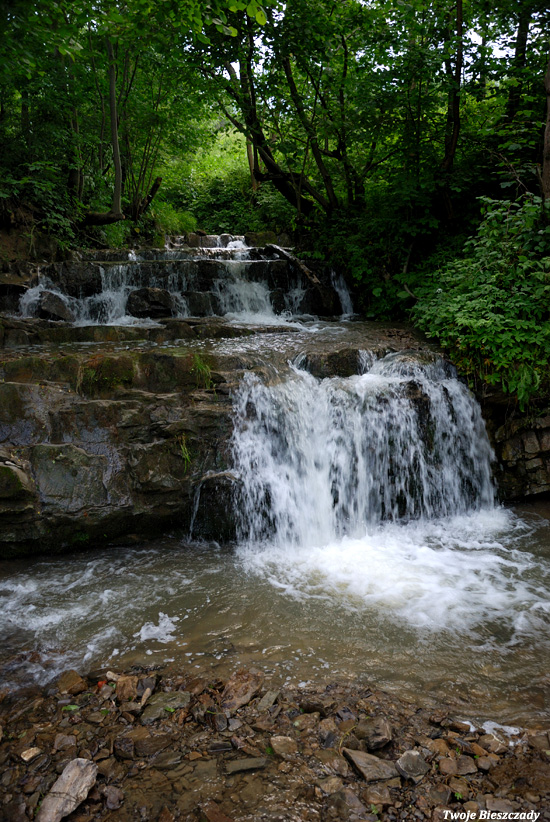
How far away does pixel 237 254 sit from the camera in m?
11.8

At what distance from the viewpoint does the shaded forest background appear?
21.9ft

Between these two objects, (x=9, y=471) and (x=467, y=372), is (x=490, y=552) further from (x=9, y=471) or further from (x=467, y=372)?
(x=9, y=471)

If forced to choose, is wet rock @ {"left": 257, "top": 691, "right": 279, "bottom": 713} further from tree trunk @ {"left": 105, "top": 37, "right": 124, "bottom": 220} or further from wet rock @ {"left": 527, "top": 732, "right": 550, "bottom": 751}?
tree trunk @ {"left": 105, "top": 37, "right": 124, "bottom": 220}

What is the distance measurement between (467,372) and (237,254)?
23.9ft

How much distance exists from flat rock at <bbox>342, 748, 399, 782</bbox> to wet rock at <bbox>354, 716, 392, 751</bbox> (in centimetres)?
7

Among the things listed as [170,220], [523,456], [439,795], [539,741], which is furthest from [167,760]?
[170,220]

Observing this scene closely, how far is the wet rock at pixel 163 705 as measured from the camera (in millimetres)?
2811

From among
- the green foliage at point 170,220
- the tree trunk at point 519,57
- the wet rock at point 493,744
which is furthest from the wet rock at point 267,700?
the green foliage at point 170,220

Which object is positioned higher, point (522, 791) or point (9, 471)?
point (9, 471)

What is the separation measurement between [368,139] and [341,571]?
891cm

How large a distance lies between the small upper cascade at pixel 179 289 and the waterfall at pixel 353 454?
4086mm

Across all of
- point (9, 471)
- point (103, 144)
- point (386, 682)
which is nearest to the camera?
point (386, 682)

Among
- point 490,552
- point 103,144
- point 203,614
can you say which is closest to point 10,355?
point 203,614

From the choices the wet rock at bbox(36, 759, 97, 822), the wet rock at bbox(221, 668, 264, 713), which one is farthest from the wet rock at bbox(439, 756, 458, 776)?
the wet rock at bbox(36, 759, 97, 822)
